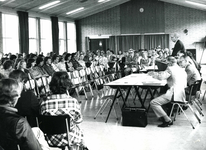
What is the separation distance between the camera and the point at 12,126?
192 cm

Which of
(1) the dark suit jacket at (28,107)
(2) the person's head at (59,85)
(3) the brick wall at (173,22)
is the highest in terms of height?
(3) the brick wall at (173,22)

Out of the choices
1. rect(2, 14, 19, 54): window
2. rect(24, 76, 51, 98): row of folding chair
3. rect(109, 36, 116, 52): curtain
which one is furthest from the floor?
rect(109, 36, 116, 52): curtain

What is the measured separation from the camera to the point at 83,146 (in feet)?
10.6

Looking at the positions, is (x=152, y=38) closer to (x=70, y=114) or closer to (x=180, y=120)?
(x=180, y=120)

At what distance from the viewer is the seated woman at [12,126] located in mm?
1927

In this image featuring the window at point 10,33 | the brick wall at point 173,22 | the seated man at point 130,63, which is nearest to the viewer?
the seated man at point 130,63

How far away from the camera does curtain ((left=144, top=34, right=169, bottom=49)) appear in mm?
20516

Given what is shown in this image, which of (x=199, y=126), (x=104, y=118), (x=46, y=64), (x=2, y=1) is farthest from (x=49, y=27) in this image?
(x=199, y=126)

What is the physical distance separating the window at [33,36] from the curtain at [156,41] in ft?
27.4

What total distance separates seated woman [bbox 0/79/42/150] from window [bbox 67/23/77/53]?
1899 centimetres

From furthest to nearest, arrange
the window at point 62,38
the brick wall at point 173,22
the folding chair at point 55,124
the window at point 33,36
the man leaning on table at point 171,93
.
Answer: the brick wall at point 173,22, the window at point 62,38, the window at point 33,36, the man leaning on table at point 171,93, the folding chair at point 55,124

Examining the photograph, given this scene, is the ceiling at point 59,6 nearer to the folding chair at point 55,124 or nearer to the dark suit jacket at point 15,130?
the folding chair at point 55,124

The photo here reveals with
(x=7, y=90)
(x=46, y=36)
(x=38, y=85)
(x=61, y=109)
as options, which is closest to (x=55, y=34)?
(x=46, y=36)

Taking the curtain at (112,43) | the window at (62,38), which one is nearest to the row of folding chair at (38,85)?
the window at (62,38)
